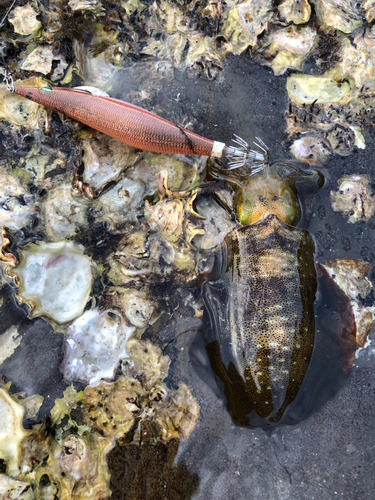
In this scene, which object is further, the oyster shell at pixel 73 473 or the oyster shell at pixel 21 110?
the oyster shell at pixel 21 110

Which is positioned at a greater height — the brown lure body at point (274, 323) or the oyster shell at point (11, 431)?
the brown lure body at point (274, 323)

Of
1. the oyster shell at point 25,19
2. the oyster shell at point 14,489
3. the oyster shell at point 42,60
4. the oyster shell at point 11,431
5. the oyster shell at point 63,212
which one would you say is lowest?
the oyster shell at point 14,489

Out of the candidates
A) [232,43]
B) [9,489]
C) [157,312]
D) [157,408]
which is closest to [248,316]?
[157,312]

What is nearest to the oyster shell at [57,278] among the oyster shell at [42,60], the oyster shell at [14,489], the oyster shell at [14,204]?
the oyster shell at [14,204]

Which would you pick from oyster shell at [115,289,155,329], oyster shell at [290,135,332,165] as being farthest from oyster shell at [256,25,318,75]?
oyster shell at [115,289,155,329]

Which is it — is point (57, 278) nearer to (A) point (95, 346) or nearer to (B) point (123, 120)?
(A) point (95, 346)

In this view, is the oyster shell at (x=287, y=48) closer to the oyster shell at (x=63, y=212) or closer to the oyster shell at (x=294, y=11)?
the oyster shell at (x=294, y=11)

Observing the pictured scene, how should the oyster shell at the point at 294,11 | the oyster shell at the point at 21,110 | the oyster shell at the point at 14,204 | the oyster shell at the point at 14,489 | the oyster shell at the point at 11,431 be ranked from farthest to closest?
the oyster shell at the point at 294,11 < the oyster shell at the point at 21,110 < the oyster shell at the point at 14,204 < the oyster shell at the point at 11,431 < the oyster shell at the point at 14,489
